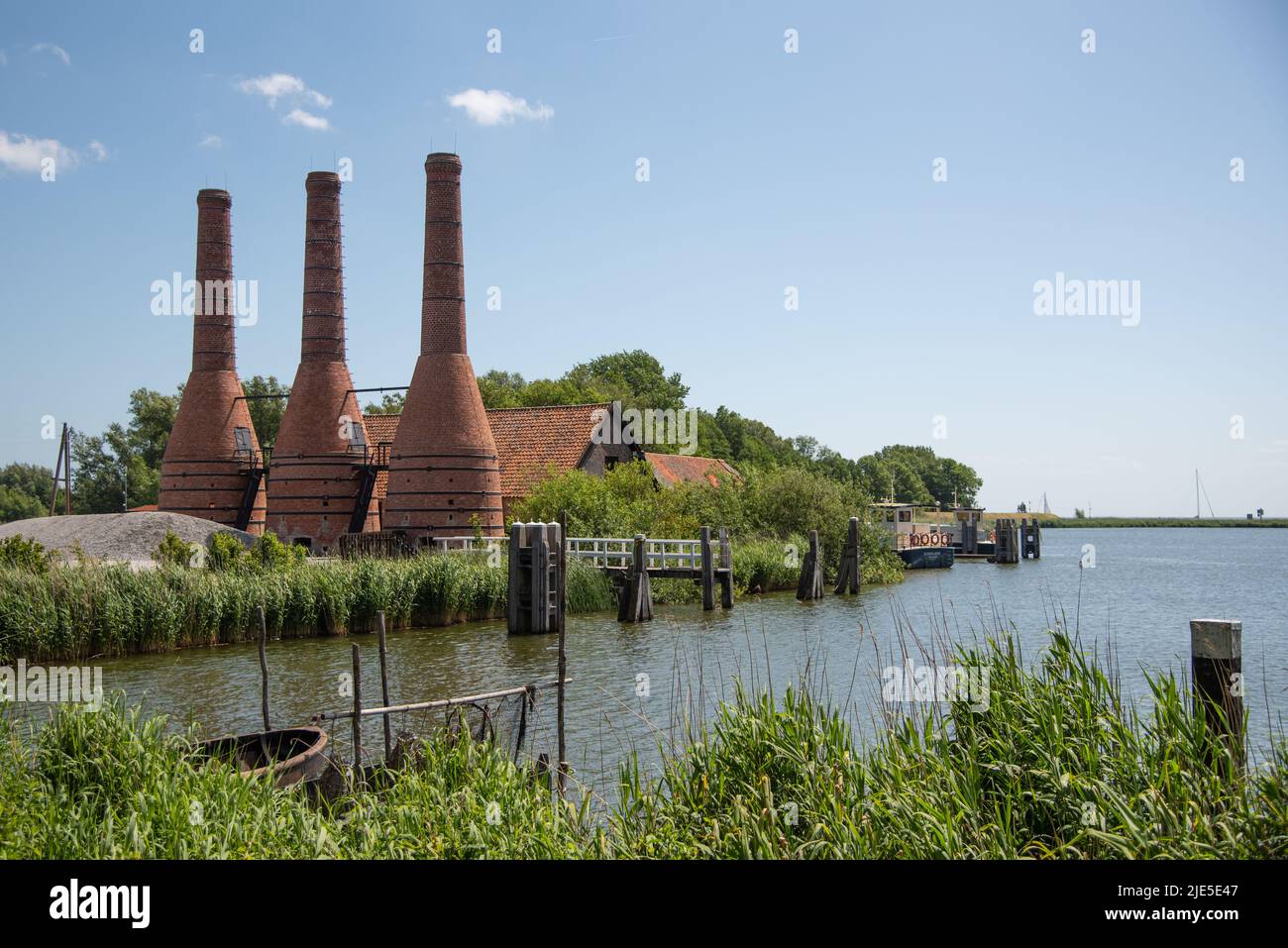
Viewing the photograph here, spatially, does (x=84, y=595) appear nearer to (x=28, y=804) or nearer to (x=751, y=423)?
(x=28, y=804)

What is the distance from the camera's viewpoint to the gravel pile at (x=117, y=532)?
984 inches

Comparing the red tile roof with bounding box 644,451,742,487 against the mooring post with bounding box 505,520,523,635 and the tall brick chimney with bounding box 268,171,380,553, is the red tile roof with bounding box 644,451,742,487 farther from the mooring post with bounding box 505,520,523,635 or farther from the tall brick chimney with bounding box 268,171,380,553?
the mooring post with bounding box 505,520,523,635

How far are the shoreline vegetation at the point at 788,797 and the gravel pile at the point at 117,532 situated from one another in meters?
19.5

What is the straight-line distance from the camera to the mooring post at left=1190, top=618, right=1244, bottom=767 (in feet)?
17.7

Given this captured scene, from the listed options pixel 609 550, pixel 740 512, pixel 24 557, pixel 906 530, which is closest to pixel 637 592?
pixel 609 550

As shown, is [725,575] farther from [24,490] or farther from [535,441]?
[24,490]

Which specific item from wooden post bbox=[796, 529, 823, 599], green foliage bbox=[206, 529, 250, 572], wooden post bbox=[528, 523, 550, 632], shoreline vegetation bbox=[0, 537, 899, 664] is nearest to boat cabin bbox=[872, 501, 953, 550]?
wooden post bbox=[796, 529, 823, 599]

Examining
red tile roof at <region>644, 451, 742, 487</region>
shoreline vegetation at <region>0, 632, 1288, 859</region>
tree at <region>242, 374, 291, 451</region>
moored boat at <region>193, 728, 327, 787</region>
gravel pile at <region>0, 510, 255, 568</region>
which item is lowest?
moored boat at <region>193, 728, 327, 787</region>

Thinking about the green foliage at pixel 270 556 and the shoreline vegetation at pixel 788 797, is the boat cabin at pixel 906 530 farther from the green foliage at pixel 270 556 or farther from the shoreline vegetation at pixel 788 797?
the shoreline vegetation at pixel 788 797

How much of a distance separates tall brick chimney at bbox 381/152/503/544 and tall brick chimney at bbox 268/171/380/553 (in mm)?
2869

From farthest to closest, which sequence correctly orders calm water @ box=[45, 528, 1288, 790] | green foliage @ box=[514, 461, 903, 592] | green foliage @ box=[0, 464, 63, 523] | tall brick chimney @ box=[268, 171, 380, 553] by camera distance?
green foliage @ box=[0, 464, 63, 523]
tall brick chimney @ box=[268, 171, 380, 553]
green foliage @ box=[514, 461, 903, 592]
calm water @ box=[45, 528, 1288, 790]
